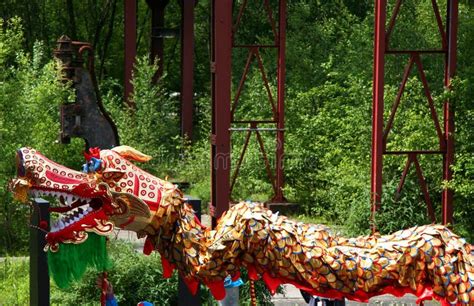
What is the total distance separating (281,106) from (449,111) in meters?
5.30

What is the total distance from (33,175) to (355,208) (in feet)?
30.4

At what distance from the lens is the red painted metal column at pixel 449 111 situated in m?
14.0

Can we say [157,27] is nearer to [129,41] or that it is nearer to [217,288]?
[129,41]

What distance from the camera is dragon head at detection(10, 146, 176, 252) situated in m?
6.29

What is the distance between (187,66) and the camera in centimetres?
2497

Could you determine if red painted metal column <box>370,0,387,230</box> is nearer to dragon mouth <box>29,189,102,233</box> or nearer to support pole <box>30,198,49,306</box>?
support pole <box>30,198,49,306</box>

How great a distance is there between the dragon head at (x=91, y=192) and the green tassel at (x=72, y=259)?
0.05 metres

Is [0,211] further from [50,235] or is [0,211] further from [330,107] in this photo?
[50,235]

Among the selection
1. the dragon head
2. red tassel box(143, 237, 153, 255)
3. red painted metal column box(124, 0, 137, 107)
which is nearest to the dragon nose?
the dragon head

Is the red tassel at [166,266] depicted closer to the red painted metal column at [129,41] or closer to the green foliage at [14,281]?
the green foliage at [14,281]

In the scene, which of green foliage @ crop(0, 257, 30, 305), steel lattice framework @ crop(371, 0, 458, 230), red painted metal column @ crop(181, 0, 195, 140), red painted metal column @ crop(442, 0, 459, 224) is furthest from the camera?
red painted metal column @ crop(181, 0, 195, 140)

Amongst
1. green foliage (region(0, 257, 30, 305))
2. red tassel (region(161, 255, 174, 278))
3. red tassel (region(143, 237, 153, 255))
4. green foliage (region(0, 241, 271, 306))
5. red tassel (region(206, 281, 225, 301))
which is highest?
red tassel (region(143, 237, 153, 255))

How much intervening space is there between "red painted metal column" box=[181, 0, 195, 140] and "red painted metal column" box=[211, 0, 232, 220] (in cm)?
921

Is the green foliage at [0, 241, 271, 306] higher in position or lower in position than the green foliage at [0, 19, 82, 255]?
lower
